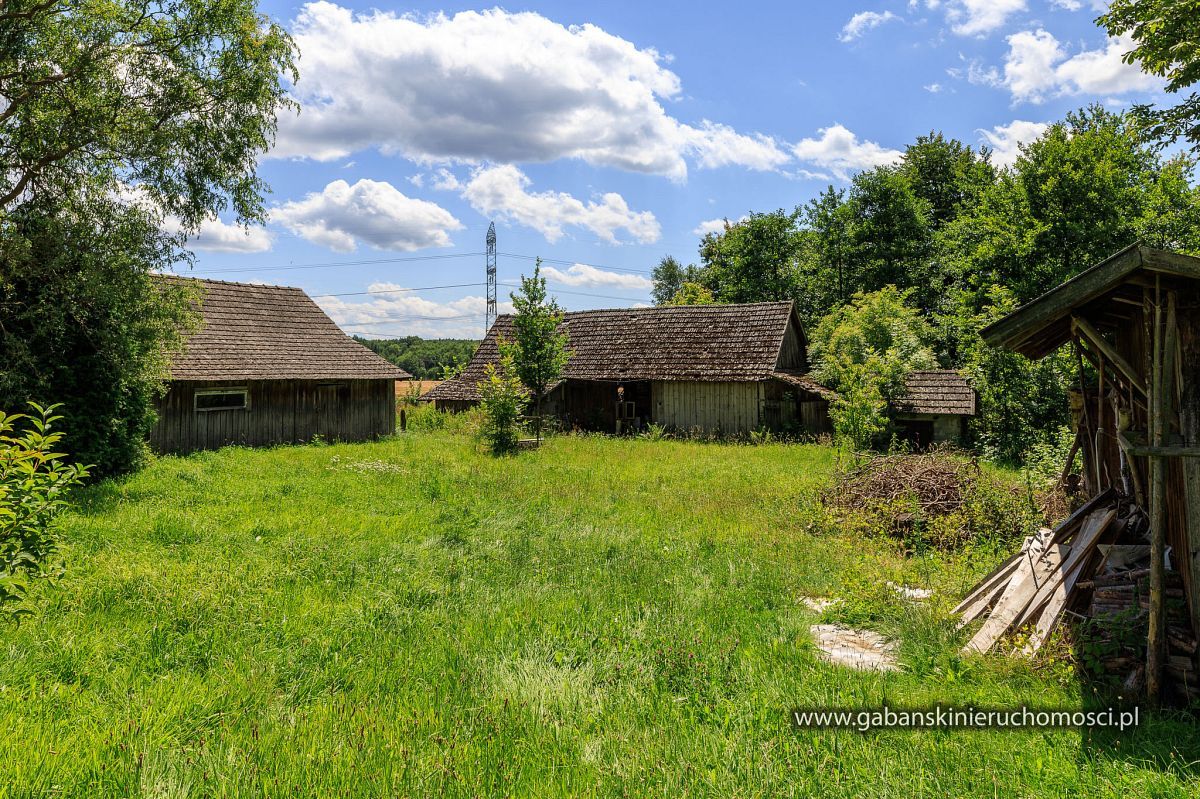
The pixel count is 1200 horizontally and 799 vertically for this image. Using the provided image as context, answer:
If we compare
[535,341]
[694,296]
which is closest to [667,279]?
[694,296]

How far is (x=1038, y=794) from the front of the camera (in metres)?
3.59

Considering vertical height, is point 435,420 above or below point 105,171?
below

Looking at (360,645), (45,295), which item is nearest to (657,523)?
(360,645)

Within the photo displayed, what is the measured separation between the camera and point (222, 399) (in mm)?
19016

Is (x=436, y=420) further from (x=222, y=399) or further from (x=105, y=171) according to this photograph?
(x=105, y=171)

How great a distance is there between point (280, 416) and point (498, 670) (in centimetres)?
1805

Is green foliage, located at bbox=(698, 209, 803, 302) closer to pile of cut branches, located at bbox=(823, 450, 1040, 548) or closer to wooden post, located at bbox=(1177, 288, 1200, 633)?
pile of cut branches, located at bbox=(823, 450, 1040, 548)

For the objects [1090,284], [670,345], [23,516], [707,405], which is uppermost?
[670,345]

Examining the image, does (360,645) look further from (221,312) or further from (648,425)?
(648,425)

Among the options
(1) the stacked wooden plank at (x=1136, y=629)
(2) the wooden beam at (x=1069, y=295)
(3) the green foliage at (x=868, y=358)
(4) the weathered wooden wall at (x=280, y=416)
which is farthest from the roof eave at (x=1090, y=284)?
(4) the weathered wooden wall at (x=280, y=416)

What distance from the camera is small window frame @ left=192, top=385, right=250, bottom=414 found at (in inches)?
723

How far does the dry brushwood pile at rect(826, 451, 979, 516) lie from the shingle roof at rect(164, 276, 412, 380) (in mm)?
16478

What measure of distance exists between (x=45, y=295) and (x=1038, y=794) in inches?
626

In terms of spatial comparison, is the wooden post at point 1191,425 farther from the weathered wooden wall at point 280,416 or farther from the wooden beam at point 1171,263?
the weathered wooden wall at point 280,416
